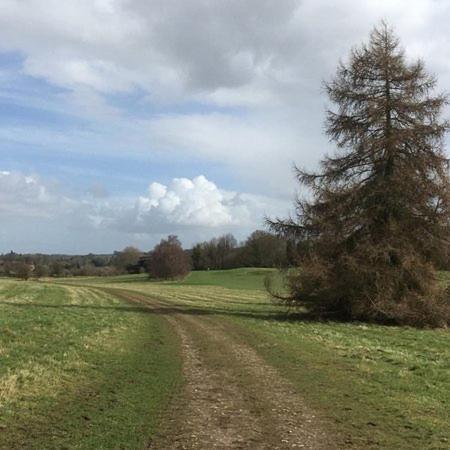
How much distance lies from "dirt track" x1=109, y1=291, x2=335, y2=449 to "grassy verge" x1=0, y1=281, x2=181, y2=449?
37 centimetres

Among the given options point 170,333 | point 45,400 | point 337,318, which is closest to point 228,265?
point 337,318

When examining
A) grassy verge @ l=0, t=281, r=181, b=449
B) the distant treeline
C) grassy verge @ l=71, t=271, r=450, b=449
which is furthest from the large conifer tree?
the distant treeline

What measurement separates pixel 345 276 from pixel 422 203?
5.02 meters

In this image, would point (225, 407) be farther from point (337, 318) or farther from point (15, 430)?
point (337, 318)

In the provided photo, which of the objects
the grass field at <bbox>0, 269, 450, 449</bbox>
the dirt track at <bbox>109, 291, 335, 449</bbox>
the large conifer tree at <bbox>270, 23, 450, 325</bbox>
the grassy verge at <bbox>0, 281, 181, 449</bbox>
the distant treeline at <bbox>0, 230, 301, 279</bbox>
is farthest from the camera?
the distant treeline at <bbox>0, 230, 301, 279</bbox>

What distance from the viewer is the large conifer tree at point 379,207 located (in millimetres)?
26859

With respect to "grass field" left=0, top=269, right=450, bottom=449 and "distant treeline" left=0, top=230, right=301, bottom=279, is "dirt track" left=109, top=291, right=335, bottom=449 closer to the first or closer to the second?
"grass field" left=0, top=269, right=450, bottom=449

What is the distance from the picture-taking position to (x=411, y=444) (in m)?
7.27

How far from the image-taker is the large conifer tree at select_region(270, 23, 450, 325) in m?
26.9

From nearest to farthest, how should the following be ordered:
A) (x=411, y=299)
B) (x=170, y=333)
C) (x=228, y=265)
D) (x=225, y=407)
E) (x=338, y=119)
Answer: (x=225, y=407)
(x=170, y=333)
(x=411, y=299)
(x=338, y=119)
(x=228, y=265)

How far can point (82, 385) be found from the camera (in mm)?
10453

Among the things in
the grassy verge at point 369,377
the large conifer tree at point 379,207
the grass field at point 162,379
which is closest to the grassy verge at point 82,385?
the grass field at point 162,379

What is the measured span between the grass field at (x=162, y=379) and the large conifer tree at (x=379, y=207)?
18.8 ft

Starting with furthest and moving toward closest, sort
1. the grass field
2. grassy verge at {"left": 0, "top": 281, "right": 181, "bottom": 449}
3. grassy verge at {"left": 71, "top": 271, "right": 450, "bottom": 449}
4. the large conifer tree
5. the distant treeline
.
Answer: the distant treeline < the large conifer tree < grassy verge at {"left": 71, "top": 271, "right": 450, "bottom": 449} < the grass field < grassy verge at {"left": 0, "top": 281, "right": 181, "bottom": 449}
